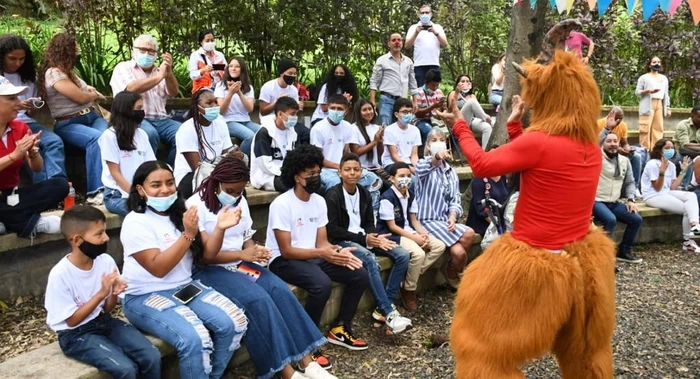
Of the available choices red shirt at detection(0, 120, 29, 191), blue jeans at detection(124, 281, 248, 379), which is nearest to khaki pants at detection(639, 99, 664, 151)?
blue jeans at detection(124, 281, 248, 379)

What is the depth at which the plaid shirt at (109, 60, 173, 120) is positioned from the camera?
5.89 m

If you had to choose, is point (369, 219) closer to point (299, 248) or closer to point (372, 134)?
point (299, 248)

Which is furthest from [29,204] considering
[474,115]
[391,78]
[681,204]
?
[681,204]

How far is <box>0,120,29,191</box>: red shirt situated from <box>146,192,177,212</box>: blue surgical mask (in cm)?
105

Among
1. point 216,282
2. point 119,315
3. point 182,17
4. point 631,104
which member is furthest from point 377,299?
point 631,104

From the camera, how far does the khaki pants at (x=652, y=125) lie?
1070cm

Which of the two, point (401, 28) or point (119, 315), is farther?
point (401, 28)

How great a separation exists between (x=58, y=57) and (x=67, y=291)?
2.74 m

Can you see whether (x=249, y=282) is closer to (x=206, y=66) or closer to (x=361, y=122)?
(x=361, y=122)

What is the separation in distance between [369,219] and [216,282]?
1.70 meters

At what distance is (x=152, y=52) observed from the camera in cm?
594

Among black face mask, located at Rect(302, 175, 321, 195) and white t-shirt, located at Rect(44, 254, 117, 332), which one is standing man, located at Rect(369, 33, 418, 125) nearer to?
black face mask, located at Rect(302, 175, 321, 195)

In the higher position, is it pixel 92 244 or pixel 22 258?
pixel 92 244

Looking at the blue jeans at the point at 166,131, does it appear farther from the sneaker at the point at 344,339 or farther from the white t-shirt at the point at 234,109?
the sneaker at the point at 344,339
